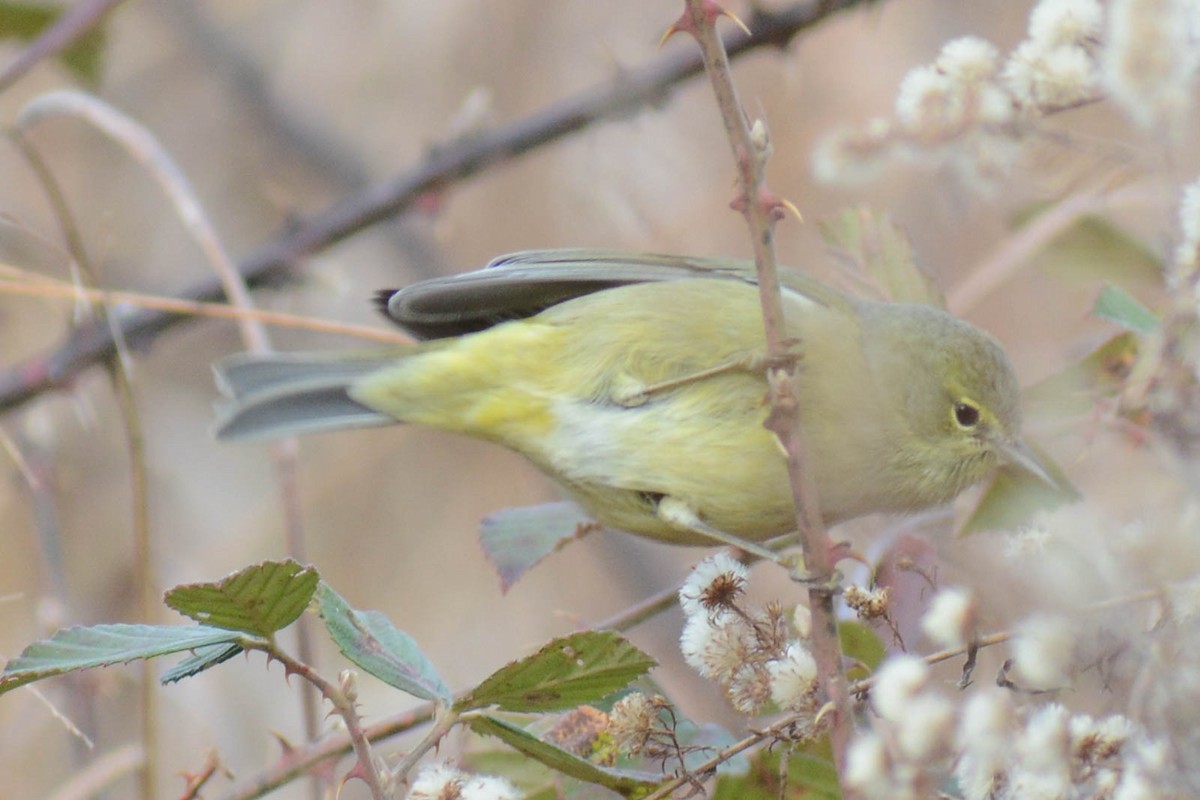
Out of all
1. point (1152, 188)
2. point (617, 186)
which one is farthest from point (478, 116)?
point (1152, 188)

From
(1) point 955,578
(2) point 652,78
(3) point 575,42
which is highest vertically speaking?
(3) point 575,42

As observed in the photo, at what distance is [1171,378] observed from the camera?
1.40 meters

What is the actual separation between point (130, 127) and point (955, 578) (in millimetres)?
2217

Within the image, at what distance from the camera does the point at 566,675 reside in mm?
1565

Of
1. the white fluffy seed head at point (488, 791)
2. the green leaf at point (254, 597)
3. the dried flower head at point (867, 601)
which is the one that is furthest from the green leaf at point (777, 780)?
the green leaf at point (254, 597)

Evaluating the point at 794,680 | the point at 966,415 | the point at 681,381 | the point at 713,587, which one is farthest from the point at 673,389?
the point at 794,680

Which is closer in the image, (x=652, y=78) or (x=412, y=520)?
(x=652, y=78)

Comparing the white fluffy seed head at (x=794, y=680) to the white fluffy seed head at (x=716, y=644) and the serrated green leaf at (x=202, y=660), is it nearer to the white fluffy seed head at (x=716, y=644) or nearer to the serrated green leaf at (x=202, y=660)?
the white fluffy seed head at (x=716, y=644)

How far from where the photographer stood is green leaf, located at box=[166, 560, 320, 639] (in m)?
1.40

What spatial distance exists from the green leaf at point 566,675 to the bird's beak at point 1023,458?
998mm

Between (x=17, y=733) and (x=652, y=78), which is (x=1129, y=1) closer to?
(x=652, y=78)

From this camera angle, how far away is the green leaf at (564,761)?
1480mm

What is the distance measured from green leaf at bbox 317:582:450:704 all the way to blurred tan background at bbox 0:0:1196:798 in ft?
9.13

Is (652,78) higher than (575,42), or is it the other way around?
(575,42)
